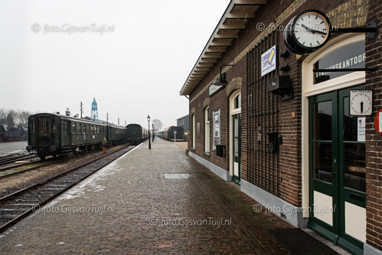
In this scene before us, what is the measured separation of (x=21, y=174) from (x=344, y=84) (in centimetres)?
1315

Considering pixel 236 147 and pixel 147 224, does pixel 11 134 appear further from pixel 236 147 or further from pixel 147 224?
pixel 147 224

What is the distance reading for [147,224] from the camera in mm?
5488

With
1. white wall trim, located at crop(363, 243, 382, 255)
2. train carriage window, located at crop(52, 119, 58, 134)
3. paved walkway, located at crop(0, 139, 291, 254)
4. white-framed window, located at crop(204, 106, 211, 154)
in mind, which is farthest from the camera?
train carriage window, located at crop(52, 119, 58, 134)

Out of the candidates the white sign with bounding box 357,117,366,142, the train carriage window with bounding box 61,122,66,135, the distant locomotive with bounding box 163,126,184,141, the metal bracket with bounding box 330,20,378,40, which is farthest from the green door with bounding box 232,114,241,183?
the distant locomotive with bounding box 163,126,184,141

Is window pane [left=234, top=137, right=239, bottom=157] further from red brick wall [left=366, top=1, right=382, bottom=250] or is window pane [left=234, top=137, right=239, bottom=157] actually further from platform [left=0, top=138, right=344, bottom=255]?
red brick wall [left=366, top=1, right=382, bottom=250]

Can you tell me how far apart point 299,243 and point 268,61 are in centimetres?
399

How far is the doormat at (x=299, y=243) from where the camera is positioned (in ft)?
13.5

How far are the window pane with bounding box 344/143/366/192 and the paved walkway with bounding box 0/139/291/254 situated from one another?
153 centimetres

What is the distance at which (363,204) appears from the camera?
3779mm

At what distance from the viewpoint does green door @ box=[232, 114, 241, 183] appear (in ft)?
30.2

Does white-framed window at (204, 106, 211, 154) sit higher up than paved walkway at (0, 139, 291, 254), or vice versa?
white-framed window at (204, 106, 211, 154)

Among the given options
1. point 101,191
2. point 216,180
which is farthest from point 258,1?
point 101,191

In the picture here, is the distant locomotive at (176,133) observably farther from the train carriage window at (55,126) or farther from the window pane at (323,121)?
the window pane at (323,121)

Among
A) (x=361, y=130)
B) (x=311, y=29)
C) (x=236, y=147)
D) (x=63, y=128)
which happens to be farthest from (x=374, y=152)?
(x=63, y=128)
